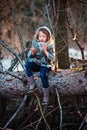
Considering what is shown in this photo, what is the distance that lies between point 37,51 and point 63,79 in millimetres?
547

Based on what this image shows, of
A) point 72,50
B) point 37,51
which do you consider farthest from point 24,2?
point 37,51

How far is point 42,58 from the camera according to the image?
570 cm

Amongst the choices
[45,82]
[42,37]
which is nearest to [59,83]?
[45,82]

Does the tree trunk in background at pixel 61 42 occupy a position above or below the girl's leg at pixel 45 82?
above

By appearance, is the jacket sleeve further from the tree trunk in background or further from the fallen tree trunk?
the tree trunk in background

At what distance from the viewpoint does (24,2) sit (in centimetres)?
2058

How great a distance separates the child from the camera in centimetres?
564

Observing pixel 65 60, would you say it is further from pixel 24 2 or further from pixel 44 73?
pixel 24 2

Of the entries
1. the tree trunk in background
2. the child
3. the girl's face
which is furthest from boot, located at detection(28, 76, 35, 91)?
the tree trunk in background

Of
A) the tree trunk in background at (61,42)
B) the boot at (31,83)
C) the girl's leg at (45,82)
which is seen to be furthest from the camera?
the tree trunk in background at (61,42)

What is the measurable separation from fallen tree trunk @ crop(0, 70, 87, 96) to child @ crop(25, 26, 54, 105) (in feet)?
0.50

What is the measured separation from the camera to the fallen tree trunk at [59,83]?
223 inches

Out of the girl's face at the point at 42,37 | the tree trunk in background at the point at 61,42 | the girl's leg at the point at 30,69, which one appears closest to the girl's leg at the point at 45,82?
the girl's leg at the point at 30,69

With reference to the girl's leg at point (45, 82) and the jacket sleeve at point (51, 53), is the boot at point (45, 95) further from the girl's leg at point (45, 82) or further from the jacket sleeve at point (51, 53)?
the jacket sleeve at point (51, 53)
